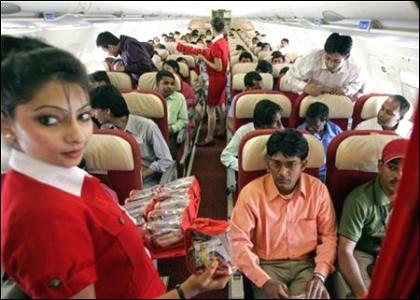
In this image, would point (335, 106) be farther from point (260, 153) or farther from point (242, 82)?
point (242, 82)

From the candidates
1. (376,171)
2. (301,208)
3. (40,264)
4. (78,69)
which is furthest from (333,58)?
(40,264)

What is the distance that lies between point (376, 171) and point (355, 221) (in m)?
0.37

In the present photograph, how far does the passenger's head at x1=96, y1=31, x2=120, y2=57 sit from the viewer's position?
15.5 ft

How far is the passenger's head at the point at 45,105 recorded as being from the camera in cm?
89

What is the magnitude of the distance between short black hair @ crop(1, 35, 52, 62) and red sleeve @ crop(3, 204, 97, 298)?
1.38 ft

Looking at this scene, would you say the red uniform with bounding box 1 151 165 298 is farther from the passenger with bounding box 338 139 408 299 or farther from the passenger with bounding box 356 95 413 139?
the passenger with bounding box 356 95 413 139

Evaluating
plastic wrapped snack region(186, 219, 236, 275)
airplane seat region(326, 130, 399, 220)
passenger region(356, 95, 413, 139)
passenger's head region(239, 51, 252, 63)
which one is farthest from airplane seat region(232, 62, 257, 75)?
plastic wrapped snack region(186, 219, 236, 275)

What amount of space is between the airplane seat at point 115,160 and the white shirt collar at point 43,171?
122 centimetres

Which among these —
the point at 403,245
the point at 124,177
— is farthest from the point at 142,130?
the point at 403,245

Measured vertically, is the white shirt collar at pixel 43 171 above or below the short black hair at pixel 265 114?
above

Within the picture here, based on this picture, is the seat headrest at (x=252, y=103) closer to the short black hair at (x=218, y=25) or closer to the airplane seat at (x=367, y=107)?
the airplane seat at (x=367, y=107)

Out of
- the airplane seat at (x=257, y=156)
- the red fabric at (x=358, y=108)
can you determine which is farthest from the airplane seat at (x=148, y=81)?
the airplane seat at (x=257, y=156)

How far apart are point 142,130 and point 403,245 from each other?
2570 millimetres

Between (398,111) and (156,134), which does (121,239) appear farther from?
(398,111)
